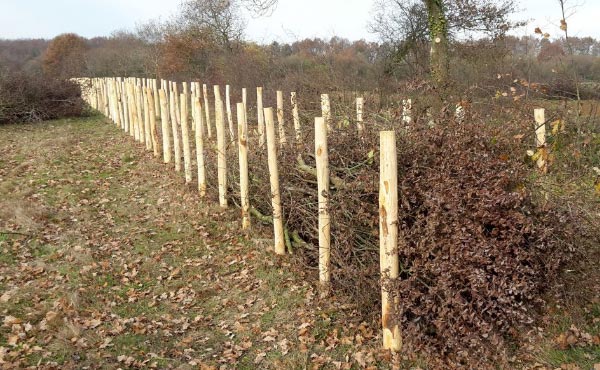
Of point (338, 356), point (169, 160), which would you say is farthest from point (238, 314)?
point (169, 160)

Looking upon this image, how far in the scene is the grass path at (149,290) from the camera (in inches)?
185

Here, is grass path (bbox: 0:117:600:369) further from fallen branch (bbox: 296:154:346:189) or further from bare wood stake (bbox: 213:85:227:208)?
fallen branch (bbox: 296:154:346:189)

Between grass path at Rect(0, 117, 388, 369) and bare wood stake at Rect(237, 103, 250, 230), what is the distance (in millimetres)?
322

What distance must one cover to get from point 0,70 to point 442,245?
843 inches

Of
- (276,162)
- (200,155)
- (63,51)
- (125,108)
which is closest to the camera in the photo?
(276,162)

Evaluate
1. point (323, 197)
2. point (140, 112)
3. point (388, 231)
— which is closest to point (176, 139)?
point (140, 112)

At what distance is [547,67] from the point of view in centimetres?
1534

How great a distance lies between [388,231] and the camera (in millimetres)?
4387

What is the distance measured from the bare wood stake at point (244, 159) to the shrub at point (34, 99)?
48.5 feet

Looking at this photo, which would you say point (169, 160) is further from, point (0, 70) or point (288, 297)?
point (0, 70)

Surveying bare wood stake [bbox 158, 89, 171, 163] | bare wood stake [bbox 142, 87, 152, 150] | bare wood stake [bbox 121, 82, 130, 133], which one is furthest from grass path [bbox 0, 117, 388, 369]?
bare wood stake [bbox 121, 82, 130, 133]

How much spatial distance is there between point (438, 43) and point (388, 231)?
9982mm

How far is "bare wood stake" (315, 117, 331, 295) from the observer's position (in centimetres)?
528

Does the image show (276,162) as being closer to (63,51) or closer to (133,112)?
(133,112)
